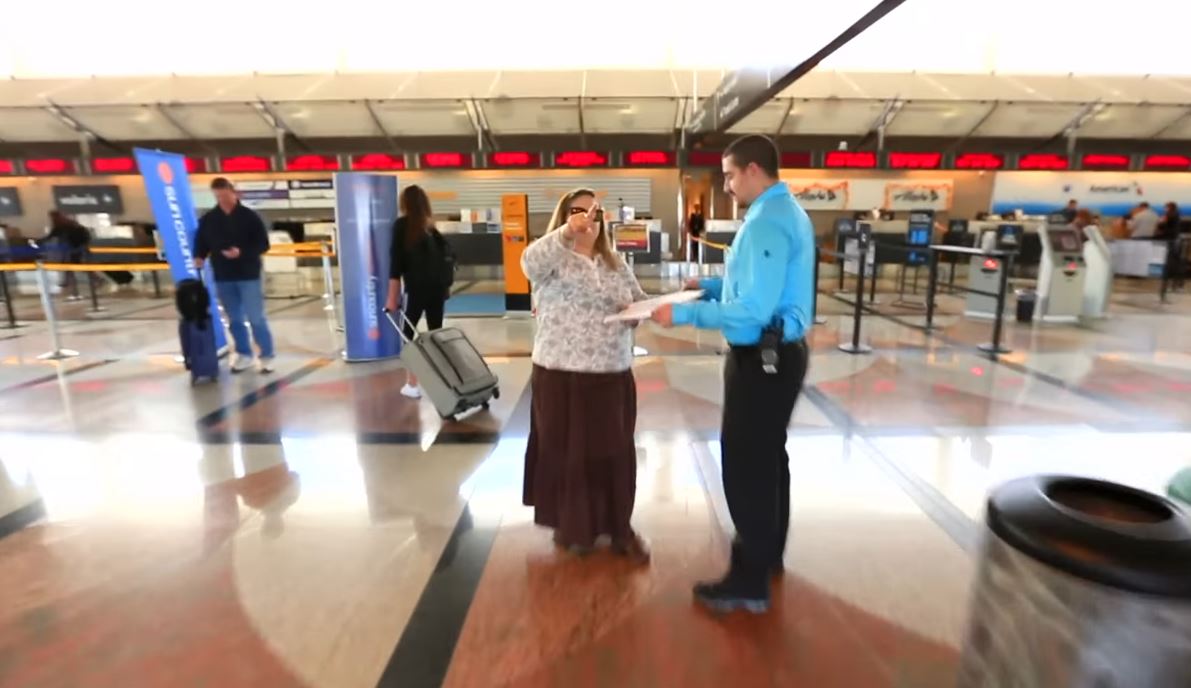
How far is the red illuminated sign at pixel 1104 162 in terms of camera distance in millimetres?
14648

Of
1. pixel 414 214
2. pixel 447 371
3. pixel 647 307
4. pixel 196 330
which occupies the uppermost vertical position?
pixel 414 214

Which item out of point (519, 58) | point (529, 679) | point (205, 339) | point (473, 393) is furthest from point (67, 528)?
point (519, 58)

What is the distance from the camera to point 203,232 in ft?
16.8

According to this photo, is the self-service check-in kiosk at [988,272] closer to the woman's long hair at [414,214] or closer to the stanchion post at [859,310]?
the stanchion post at [859,310]

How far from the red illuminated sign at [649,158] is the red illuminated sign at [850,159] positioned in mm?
3666

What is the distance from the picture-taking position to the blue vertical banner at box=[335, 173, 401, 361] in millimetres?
5527

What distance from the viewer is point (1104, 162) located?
14664 mm

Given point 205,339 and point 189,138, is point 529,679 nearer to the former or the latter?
point 205,339

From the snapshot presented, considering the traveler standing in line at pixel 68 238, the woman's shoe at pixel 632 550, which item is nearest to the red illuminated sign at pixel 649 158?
the traveler standing in line at pixel 68 238

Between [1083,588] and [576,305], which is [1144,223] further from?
[1083,588]

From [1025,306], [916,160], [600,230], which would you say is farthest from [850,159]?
[600,230]

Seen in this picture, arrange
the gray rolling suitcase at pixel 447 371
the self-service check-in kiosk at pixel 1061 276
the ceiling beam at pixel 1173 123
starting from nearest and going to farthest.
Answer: the gray rolling suitcase at pixel 447 371 < the self-service check-in kiosk at pixel 1061 276 < the ceiling beam at pixel 1173 123

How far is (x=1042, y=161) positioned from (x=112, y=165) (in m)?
22.0

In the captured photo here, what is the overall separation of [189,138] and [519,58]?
318 inches
